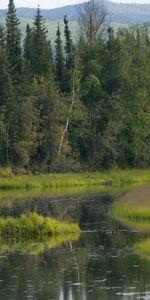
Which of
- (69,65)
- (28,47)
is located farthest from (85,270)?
(69,65)

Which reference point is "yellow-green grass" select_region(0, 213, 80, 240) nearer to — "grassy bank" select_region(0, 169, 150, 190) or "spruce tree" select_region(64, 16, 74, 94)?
"grassy bank" select_region(0, 169, 150, 190)

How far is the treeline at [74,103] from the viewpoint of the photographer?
282ft

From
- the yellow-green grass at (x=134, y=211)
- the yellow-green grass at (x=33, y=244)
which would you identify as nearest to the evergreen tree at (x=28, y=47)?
the yellow-green grass at (x=134, y=211)

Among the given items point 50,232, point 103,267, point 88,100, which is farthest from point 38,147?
point 103,267

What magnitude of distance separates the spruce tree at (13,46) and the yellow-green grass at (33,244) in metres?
51.7

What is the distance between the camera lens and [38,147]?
289ft

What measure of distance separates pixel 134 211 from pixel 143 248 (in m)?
10.9

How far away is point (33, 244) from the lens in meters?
37.3

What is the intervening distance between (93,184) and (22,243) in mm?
43066

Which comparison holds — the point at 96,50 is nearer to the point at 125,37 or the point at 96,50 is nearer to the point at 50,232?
the point at 125,37

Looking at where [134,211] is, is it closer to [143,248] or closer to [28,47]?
[143,248]

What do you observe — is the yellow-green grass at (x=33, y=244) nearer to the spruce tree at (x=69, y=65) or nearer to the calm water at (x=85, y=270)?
the calm water at (x=85, y=270)

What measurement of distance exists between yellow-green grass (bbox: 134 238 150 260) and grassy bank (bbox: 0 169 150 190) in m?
41.3

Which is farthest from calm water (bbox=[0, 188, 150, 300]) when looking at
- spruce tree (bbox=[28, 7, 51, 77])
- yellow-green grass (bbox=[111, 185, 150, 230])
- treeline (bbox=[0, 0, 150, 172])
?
spruce tree (bbox=[28, 7, 51, 77])
